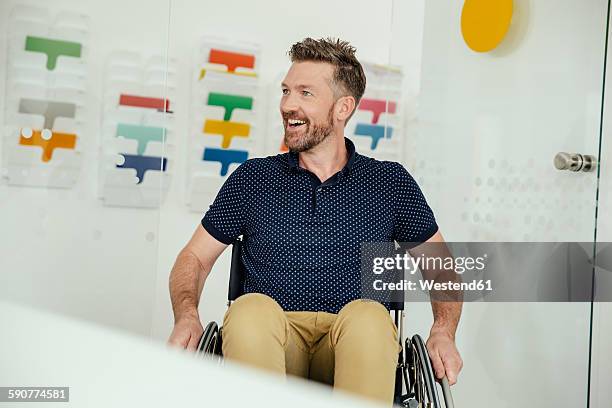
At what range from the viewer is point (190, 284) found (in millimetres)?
1929

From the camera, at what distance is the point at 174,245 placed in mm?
3352

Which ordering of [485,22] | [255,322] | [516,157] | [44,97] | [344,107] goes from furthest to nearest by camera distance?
[44,97] → [485,22] → [516,157] → [344,107] → [255,322]

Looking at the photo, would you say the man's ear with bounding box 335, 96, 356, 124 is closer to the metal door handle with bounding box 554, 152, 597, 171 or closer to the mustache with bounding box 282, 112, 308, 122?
the mustache with bounding box 282, 112, 308, 122

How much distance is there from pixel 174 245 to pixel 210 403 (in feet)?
5.28

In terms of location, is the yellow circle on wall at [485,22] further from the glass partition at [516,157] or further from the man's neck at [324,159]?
the man's neck at [324,159]

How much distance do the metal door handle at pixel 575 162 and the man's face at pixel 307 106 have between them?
0.70 meters

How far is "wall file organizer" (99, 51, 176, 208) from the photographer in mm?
3244

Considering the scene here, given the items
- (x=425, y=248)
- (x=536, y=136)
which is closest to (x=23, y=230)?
(x=425, y=248)

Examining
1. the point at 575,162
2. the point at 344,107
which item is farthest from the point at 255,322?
the point at 575,162

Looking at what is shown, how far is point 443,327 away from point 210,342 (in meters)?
0.55

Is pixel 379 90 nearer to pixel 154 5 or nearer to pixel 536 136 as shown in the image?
pixel 154 5

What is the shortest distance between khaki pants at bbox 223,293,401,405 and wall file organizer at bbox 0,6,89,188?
6.00ft

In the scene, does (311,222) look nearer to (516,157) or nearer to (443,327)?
(443,327)

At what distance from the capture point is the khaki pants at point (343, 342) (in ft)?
5.05
